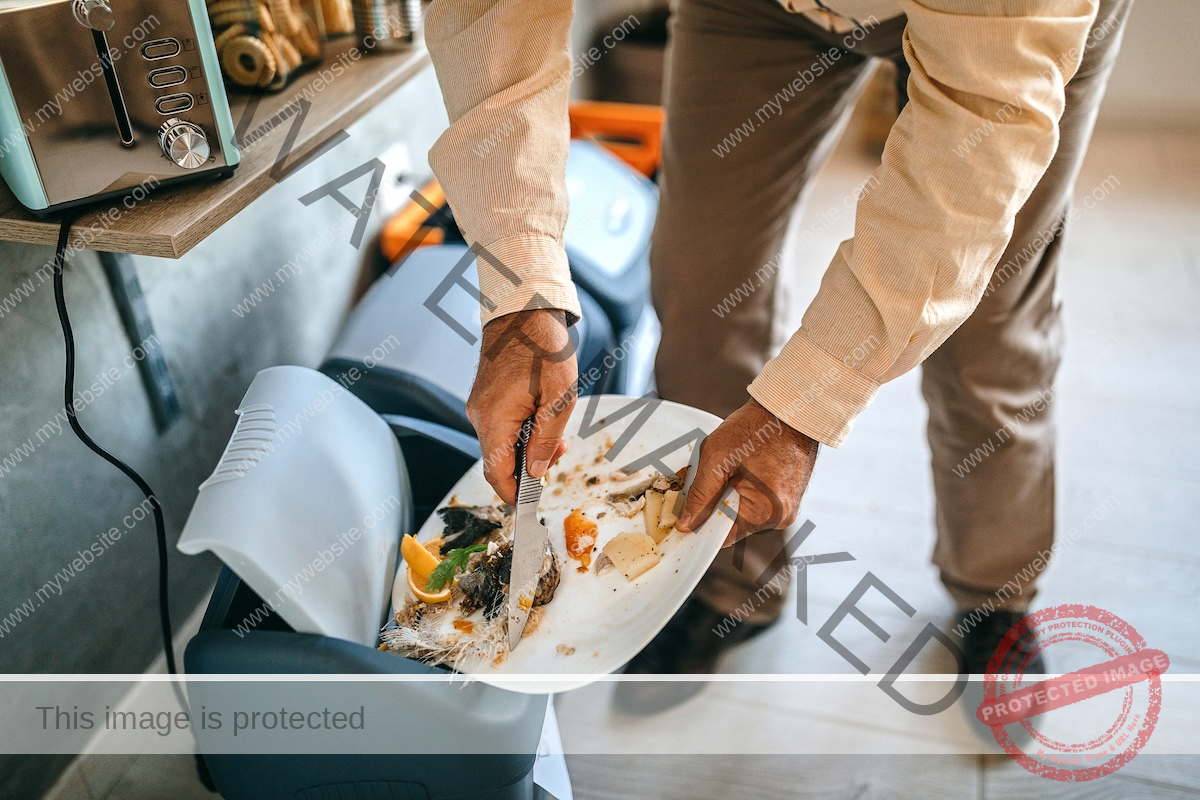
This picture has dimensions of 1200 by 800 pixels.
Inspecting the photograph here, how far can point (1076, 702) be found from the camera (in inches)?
40.2

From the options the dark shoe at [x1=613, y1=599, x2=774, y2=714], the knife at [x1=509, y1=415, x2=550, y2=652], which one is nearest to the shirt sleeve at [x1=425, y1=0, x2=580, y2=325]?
the knife at [x1=509, y1=415, x2=550, y2=652]

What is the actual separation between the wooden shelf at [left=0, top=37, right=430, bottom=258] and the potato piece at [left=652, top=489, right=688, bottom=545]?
426 mm

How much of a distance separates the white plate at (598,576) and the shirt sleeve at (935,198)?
13 centimetres

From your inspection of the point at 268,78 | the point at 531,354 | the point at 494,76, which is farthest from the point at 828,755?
the point at 268,78

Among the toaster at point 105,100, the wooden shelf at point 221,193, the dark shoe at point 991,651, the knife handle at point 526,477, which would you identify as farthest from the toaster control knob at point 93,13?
the dark shoe at point 991,651

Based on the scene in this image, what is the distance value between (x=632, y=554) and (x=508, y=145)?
1.18 feet

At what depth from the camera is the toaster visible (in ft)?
1.90

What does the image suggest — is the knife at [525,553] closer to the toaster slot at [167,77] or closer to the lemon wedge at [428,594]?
the lemon wedge at [428,594]

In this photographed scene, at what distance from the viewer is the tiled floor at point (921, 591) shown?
37.0 inches

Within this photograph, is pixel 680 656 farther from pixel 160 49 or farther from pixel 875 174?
pixel 160 49

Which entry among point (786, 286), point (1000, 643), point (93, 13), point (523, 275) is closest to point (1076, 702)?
point (1000, 643)

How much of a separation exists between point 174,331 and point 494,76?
1.57 feet

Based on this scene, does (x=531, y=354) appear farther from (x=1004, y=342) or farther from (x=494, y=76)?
(x=1004, y=342)

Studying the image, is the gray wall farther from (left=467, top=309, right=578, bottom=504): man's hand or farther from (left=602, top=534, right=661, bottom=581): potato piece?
(left=602, top=534, right=661, bottom=581): potato piece
